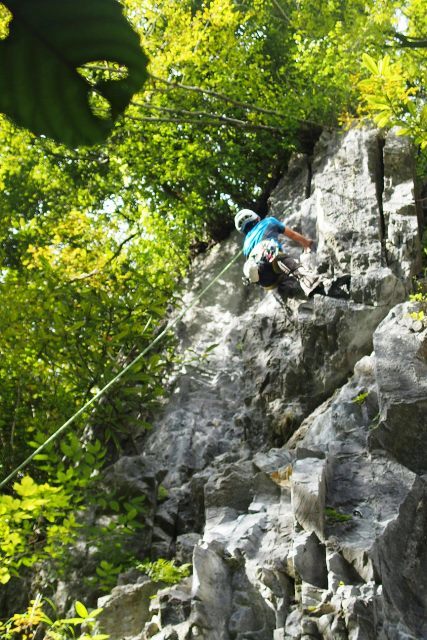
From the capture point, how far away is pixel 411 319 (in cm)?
641

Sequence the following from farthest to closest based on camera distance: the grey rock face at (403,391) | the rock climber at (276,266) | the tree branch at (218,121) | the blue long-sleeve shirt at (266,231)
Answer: the tree branch at (218,121), the blue long-sleeve shirt at (266,231), the rock climber at (276,266), the grey rock face at (403,391)

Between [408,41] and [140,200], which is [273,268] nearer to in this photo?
[408,41]

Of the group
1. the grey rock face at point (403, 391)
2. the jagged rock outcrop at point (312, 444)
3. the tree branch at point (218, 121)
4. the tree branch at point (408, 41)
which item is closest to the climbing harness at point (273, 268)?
the jagged rock outcrop at point (312, 444)

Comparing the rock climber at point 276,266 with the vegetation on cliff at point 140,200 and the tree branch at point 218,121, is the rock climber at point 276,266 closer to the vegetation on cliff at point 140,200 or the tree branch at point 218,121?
the vegetation on cliff at point 140,200

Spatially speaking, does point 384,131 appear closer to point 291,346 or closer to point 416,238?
point 416,238

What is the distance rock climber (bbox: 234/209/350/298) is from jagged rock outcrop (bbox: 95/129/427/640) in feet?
0.57

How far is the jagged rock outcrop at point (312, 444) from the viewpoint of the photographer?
4.75 metres

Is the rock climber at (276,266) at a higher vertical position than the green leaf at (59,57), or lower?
higher

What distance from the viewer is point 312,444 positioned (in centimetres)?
629

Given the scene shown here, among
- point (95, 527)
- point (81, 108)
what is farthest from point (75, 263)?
point (81, 108)

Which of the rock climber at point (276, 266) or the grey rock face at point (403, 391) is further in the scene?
the rock climber at point (276, 266)

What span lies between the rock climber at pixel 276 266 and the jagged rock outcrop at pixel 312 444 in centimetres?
17

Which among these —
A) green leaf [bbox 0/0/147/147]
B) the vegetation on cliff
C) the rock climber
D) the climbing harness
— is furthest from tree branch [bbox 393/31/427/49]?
green leaf [bbox 0/0/147/147]

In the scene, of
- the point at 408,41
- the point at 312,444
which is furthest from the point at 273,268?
the point at 408,41
